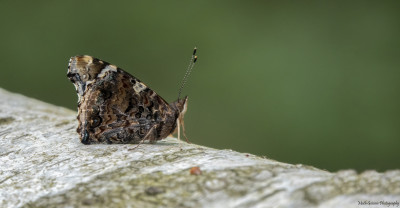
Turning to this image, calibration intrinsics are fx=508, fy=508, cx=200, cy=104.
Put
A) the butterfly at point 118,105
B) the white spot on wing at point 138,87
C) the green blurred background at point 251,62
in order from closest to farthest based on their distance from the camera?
1. the butterfly at point 118,105
2. the white spot on wing at point 138,87
3. the green blurred background at point 251,62

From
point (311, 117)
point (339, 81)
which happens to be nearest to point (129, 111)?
point (311, 117)

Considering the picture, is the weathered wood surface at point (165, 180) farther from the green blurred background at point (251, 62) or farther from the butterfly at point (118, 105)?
the green blurred background at point (251, 62)

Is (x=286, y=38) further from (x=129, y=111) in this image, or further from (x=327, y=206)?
(x=327, y=206)

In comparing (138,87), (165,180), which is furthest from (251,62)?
(165,180)

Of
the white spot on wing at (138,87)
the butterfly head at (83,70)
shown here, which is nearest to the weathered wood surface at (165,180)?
the butterfly head at (83,70)

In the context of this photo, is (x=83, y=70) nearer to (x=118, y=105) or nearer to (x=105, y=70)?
(x=105, y=70)
